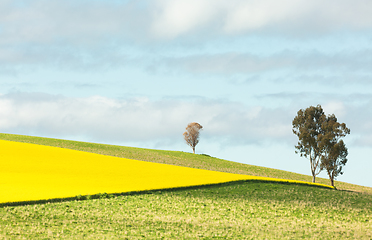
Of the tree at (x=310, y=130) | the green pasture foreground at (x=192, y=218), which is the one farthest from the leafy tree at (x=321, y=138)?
the green pasture foreground at (x=192, y=218)

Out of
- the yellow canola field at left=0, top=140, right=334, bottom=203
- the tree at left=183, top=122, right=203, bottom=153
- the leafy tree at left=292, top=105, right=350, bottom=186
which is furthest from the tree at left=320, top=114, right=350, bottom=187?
the tree at left=183, top=122, right=203, bottom=153

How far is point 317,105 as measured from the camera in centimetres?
5634

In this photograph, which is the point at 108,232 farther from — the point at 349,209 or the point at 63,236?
Answer: the point at 349,209

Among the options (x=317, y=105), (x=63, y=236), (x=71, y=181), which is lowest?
(x=63, y=236)

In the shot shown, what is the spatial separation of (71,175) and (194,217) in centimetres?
1688

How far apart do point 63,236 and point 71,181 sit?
15558 millimetres

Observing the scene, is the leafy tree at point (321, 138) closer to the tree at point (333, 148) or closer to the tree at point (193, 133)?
the tree at point (333, 148)

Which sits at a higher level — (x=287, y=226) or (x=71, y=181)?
(x=71, y=181)

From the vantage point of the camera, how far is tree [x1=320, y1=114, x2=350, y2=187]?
→ 5231cm

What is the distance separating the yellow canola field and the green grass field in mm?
2371

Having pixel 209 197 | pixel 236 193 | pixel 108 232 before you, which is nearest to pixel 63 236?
pixel 108 232

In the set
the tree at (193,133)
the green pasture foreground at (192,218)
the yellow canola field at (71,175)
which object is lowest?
the green pasture foreground at (192,218)

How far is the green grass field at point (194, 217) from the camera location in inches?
712

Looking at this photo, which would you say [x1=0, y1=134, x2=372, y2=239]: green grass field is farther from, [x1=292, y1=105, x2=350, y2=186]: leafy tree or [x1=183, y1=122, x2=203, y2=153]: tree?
[x1=183, y1=122, x2=203, y2=153]: tree
